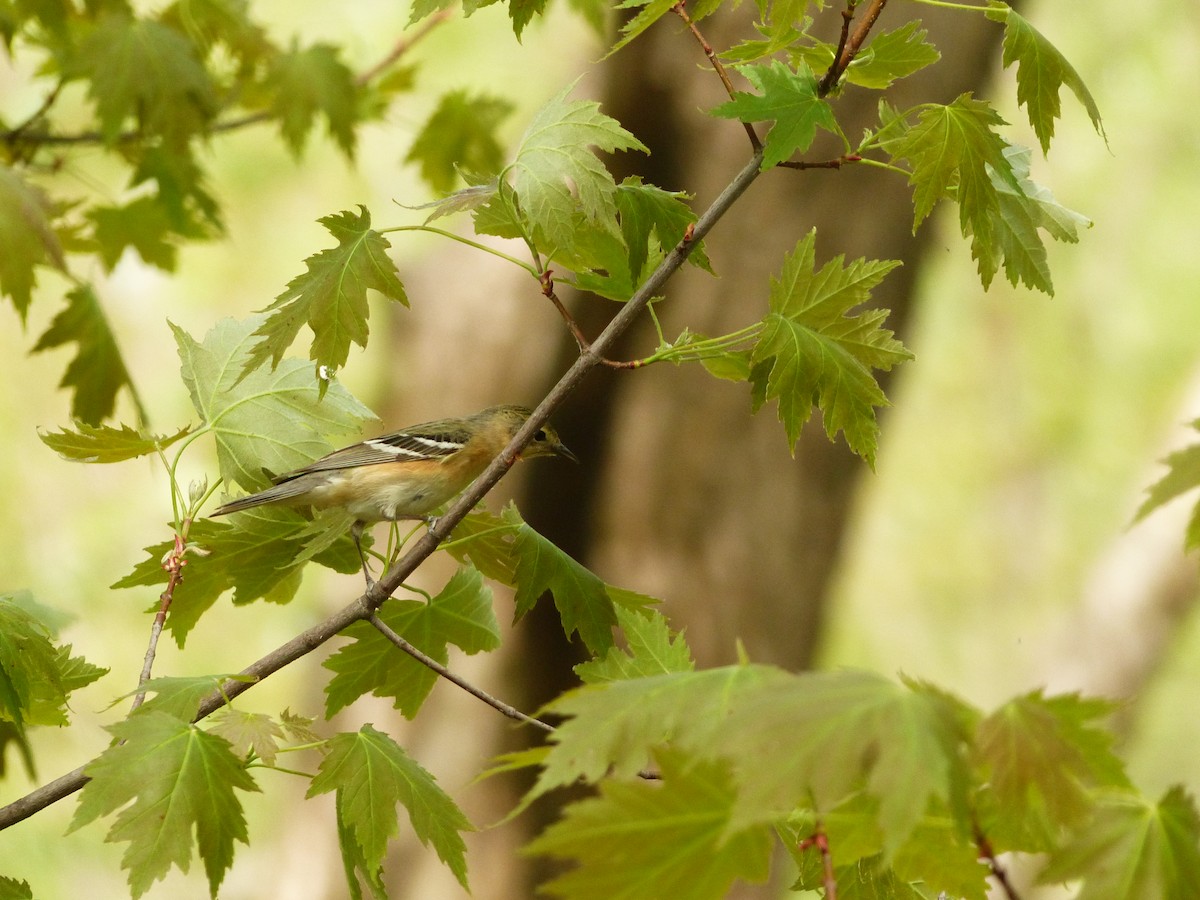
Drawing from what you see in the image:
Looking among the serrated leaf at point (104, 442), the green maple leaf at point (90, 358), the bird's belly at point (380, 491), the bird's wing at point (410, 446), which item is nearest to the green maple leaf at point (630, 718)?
the serrated leaf at point (104, 442)

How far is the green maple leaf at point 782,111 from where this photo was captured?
1.74 meters

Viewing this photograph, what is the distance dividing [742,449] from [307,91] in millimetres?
3002

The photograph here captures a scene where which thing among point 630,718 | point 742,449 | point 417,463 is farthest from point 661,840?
point 742,449

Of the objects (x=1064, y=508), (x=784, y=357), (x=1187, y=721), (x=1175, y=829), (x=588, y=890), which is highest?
(x=784, y=357)

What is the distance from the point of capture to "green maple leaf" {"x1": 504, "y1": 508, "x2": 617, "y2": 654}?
2076 mm

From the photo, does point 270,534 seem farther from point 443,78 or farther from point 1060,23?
point 1060,23

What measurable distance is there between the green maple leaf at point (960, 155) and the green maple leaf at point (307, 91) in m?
2.28

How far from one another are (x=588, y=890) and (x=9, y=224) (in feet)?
6.93

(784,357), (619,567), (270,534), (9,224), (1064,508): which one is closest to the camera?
(784,357)

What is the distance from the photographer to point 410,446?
3762mm

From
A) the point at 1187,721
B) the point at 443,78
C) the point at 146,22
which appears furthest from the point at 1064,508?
the point at 146,22

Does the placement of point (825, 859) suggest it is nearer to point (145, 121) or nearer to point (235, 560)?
point (235, 560)

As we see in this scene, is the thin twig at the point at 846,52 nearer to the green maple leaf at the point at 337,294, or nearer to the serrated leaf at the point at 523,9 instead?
the serrated leaf at the point at 523,9

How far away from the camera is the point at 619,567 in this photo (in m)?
5.88
